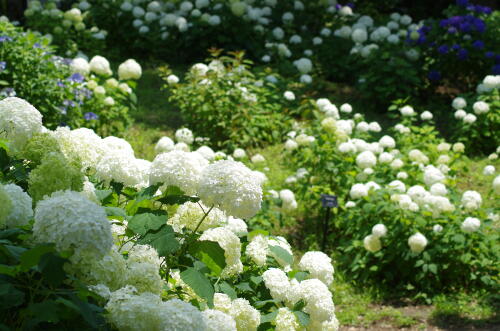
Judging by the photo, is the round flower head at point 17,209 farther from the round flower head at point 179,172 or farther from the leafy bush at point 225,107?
the leafy bush at point 225,107

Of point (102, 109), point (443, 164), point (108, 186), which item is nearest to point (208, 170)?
point (108, 186)

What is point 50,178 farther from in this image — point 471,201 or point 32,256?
point 471,201

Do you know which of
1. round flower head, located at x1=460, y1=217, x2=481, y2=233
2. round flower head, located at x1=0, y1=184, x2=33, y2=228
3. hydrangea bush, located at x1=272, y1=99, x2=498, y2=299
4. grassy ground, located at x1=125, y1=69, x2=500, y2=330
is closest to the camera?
round flower head, located at x1=0, y1=184, x2=33, y2=228

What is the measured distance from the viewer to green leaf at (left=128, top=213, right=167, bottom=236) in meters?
2.03

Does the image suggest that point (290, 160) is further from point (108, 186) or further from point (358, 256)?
point (108, 186)

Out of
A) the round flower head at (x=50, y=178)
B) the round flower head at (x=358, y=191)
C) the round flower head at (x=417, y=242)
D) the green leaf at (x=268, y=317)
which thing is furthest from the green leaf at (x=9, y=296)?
the round flower head at (x=358, y=191)

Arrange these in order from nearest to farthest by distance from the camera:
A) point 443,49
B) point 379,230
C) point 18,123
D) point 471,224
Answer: point 18,123 → point 471,224 → point 379,230 → point 443,49

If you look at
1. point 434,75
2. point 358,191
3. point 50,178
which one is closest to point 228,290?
point 50,178

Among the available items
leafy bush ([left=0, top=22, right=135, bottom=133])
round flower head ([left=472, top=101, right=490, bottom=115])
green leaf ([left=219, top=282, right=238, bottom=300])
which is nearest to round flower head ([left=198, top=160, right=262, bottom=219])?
green leaf ([left=219, top=282, right=238, bottom=300])

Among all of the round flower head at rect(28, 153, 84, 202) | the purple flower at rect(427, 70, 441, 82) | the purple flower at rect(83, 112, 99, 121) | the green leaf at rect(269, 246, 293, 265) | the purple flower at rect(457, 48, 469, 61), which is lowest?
the purple flower at rect(83, 112, 99, 121)

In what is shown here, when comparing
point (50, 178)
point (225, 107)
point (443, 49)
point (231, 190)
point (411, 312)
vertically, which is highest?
point (443, 49)

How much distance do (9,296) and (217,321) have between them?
61 cm

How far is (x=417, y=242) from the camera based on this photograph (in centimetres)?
469

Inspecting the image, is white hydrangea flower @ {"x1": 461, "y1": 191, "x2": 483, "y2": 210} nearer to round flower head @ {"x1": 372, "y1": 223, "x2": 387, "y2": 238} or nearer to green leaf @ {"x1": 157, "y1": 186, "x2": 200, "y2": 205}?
round flower head @ {"x1": 372, "y1": 223, "x2": 387, "y2": 238}
